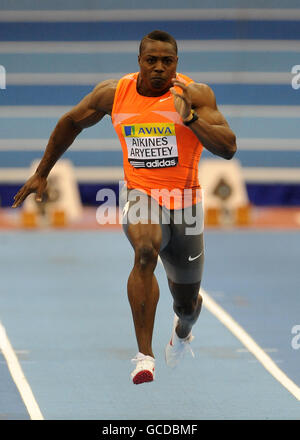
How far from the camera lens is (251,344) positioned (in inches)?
336

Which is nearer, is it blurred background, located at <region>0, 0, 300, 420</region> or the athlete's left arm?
the athlete's left arm

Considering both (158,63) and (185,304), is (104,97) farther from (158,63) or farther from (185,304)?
(185,304)

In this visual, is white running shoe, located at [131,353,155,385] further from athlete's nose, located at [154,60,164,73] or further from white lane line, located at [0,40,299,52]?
white lane line, located at [0,40,299,52]

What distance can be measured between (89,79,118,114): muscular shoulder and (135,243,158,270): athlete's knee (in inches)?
42.9

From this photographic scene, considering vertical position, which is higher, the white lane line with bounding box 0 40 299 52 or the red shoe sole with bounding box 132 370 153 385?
the red shoe sole with bounding box 132 370 153 385

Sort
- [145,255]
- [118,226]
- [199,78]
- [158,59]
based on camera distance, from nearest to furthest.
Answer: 1. [145,255]
2. [158,59]
3. [118,226]
4. [199,78]

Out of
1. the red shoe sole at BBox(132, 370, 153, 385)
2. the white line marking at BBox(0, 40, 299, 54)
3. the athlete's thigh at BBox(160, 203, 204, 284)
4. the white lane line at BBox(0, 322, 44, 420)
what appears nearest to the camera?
the red shoe sole at BBox(132, 370, 153, 385)

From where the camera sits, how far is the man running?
244 inches

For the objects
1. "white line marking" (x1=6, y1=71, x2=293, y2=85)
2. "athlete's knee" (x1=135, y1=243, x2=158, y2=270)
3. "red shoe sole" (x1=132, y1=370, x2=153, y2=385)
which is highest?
"athlete's knee" (x1=135, y1=243, x2=158, y2=270)

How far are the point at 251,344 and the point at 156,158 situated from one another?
2.52 metres

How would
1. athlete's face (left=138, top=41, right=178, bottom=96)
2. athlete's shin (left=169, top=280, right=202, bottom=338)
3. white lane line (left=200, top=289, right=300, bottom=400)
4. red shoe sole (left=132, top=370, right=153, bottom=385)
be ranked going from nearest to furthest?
red shoe sole (left=132, top=370, right=153, bottom=385) < athlete's face (left=138, top=41, right=178, bottom=96) < athlete's shin (left=169, top=280, right=202, bottom=338) < white lane line (left=200, top=289, right=300, bottom=400)

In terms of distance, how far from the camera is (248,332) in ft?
29.5

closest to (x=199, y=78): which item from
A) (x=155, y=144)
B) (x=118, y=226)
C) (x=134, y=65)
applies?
(x=134, y=65)

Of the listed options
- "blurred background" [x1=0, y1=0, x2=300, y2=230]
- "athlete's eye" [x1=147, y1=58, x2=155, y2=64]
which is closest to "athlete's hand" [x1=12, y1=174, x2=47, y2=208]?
"athlete's eye" [x1=147, y1=58, x2=155, y2=64]
